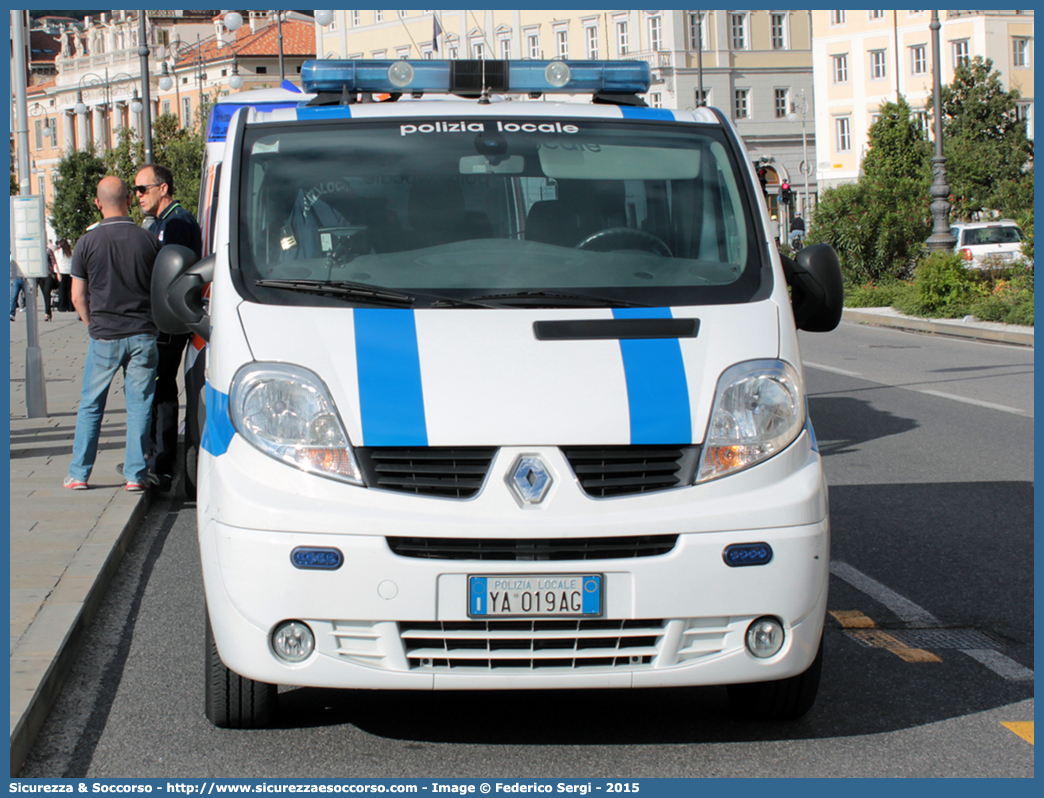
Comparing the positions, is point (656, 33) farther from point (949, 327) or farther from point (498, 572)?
point (498, 572)

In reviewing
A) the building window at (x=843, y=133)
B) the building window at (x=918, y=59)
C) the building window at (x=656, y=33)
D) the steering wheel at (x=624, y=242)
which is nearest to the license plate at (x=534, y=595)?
the steering wheel at (x=624, y=242)

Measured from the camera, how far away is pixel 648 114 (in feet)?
17.0

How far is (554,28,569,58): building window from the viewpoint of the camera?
83375mm

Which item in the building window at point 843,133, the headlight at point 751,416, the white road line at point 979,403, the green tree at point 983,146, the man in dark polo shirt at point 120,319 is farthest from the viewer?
the building window at point 843,133

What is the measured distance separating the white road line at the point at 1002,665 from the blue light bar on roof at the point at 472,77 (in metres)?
2.55

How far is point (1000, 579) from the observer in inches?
251

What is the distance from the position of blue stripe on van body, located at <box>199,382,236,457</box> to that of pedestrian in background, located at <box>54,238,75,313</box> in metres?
23.7

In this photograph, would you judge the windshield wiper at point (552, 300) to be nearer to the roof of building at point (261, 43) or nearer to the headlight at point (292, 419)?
the headlight at point (292, 419)

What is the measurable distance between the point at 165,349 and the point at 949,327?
1688 cm

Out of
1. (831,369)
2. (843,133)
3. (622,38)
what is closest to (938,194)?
(831,369)

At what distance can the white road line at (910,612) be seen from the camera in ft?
→ 16.4

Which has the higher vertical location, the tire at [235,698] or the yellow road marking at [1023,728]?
the tire at [235,698]

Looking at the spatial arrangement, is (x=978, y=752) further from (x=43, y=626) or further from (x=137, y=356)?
(x=137, y=356)

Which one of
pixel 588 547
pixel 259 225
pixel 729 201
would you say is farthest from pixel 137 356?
pixel 588 547
